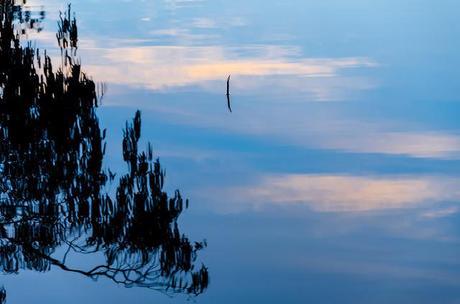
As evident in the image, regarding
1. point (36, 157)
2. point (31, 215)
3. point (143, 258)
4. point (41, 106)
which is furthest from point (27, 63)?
point (143, 258)

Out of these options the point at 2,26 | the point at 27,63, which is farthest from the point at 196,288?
the point at 2,26

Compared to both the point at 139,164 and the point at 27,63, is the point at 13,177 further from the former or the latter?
the point at 27,63

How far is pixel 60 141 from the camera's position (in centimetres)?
1096

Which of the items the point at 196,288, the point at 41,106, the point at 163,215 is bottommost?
the point at 196,288

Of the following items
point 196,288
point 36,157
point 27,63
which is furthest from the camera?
point 27,63

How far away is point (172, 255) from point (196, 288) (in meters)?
0.39

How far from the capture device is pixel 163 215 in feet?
32.5

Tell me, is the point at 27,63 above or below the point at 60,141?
above

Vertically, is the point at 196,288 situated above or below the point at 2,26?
below

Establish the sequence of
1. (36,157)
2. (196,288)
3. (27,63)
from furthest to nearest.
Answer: (27,63)
(36,157)
(196,288)

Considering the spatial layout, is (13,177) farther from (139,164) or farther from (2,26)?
(2,26)

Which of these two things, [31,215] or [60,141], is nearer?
[31,215]

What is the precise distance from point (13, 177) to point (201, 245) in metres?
2.05

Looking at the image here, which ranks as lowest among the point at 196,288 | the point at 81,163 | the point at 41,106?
the point at 196,288
